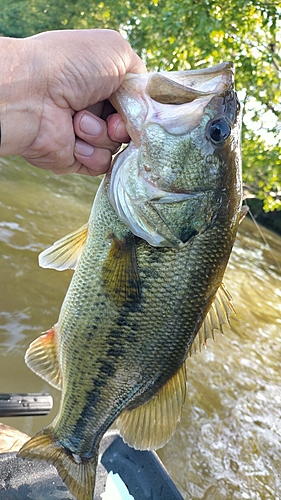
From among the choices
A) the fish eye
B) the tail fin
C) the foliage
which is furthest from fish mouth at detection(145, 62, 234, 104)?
the foliage

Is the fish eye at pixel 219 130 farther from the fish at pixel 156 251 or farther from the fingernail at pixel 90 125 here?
the fingernail at pixel 90 125

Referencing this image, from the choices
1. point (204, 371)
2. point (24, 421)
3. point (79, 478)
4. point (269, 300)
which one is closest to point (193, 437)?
point (204, 371)

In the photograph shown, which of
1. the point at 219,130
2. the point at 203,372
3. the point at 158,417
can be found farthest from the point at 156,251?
the point at 203,372

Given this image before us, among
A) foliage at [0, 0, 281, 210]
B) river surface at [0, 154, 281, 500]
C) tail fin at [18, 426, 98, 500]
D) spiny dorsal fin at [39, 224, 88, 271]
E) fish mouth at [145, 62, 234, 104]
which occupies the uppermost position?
foliage at [0, 0, 281, 210]

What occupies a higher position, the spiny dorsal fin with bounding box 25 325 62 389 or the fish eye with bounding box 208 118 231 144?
the fish eye with bounding box 208 118 231 144

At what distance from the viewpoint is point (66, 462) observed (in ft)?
5.91

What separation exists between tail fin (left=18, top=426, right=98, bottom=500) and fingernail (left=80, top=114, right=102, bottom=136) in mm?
1413

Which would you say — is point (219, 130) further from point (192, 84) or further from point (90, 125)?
point (90, 125)

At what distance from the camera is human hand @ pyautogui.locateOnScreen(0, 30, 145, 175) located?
5.36 ft

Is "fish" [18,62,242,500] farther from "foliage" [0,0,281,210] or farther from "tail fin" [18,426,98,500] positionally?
"foliage" [0,0,281,210]

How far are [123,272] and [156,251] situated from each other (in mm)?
160

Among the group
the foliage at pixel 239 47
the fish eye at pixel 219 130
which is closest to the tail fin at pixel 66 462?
the fish eye at pixel 219 130

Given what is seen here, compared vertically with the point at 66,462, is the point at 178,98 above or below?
above

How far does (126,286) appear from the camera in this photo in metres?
1.62
